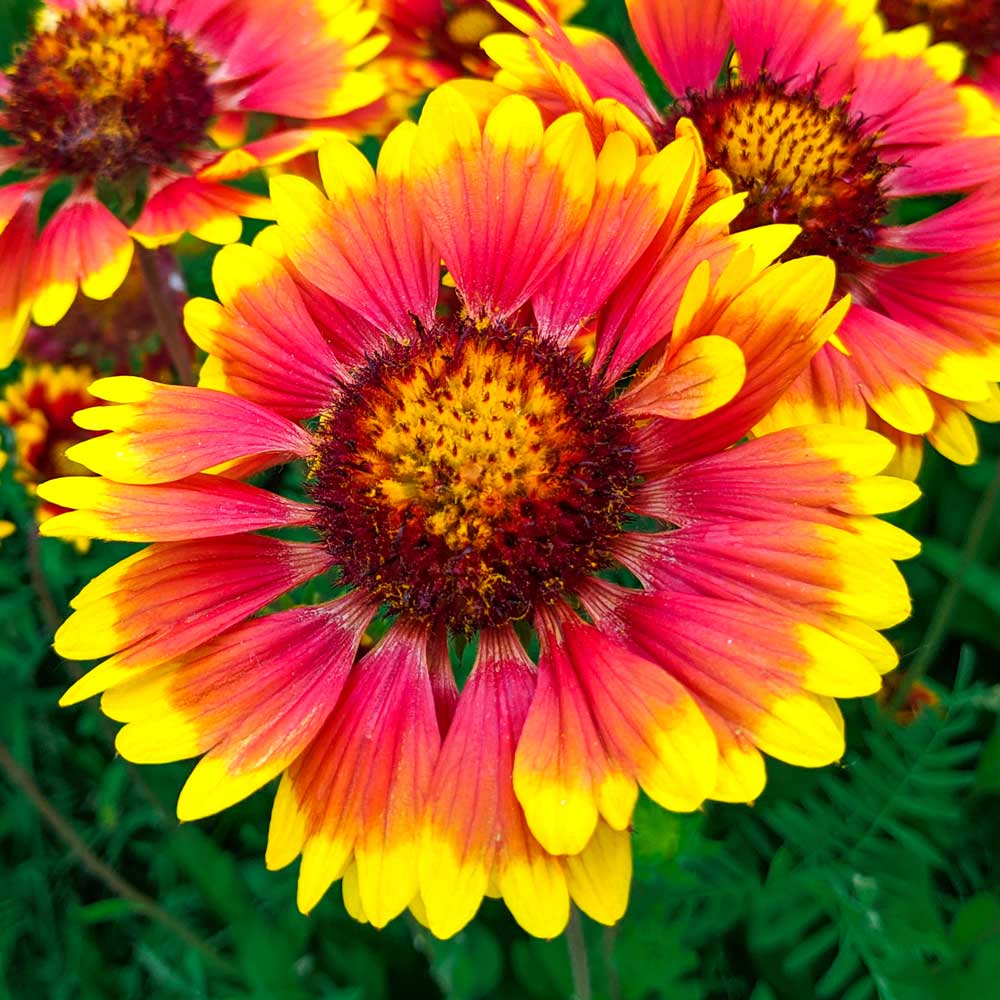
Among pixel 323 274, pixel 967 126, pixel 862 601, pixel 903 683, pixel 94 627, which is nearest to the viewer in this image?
pixel 862 601

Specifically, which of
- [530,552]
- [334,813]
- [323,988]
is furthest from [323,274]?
[323,988]

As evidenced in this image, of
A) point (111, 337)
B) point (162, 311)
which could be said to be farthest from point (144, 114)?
point (111, 337)

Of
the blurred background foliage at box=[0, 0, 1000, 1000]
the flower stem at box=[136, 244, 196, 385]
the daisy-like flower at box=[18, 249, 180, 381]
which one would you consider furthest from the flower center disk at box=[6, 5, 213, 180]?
the daisy-like flower at box=[18, 249, 180, 381]

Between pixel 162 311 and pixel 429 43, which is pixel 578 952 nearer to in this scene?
pixel 162 311

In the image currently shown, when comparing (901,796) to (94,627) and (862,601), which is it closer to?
(862,601)

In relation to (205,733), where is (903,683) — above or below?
below

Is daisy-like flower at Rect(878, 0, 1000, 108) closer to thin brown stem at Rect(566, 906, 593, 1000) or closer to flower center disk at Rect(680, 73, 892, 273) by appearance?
flower center disk at Rect(680, 73, 892, 273)

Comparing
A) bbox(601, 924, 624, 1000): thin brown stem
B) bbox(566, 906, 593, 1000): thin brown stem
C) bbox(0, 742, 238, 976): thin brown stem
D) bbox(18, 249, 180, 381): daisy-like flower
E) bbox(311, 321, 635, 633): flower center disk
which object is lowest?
bbox(0, 742, 238, 976): thin brown stem
